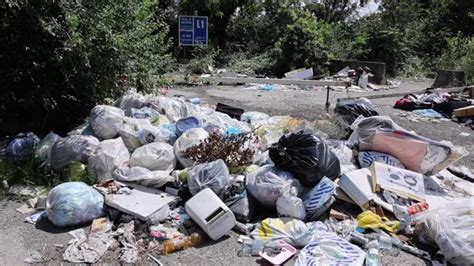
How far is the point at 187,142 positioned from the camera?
13.2 feet

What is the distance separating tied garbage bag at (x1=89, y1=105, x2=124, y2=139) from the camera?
4375 mm

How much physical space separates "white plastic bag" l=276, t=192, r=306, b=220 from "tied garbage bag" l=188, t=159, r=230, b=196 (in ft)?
1.54

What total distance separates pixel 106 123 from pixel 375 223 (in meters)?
2.73

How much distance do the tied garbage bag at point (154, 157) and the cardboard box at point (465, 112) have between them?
Answer: 5.37 metres

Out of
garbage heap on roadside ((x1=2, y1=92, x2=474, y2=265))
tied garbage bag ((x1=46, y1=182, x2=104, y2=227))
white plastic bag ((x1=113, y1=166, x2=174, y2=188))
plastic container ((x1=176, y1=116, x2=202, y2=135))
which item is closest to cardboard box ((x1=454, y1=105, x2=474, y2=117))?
garbage heap on roadside ((x1=2, y1=92, x2=474, y2=265))

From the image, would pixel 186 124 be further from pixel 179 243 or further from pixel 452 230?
pixel 452 230

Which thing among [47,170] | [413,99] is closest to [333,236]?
[47,170]

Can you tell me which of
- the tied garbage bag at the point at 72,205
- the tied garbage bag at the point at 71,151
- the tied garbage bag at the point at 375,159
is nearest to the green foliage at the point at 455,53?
the tied garbage bag at the point at 375,159

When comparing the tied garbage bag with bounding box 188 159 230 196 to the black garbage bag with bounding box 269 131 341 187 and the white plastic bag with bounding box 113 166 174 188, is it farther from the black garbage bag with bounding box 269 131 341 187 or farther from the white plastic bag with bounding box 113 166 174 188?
the black garbage bag with bounding box 269 131 341 187

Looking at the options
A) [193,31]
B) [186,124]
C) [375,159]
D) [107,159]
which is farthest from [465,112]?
[193,31]

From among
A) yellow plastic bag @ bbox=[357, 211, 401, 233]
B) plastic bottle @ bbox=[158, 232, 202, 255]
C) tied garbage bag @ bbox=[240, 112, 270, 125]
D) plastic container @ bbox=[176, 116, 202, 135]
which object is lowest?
plastic bottle @ bbox=[158, 232, 202, 255]

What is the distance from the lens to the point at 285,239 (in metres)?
3.05

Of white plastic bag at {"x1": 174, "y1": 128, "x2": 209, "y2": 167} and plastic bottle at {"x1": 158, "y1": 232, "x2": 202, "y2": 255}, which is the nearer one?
plastic bottle at {"x1": 158, "y1": 232, "x2": 202, "y2": 255}

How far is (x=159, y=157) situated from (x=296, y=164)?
1226 mm
